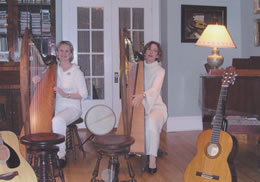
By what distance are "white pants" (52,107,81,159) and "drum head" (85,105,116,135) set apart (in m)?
0.33

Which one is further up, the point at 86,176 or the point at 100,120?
the point at 100,120

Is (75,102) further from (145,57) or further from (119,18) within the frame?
(119,18)

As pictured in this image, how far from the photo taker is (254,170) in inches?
125

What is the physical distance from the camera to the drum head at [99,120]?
3.81 meters

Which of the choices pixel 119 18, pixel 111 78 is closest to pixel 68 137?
pixel 111 78

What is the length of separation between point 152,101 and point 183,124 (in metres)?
2.04

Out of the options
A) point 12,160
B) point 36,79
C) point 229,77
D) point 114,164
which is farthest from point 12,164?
point 229,77

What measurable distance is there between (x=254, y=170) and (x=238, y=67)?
1009 mm

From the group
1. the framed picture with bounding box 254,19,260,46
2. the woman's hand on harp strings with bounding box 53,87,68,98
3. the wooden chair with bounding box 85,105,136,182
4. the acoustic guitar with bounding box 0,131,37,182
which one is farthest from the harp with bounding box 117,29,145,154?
the framed picture with bounding box 254,19,260,46

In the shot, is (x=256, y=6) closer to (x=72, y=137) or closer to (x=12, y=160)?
(x=72, y=137)

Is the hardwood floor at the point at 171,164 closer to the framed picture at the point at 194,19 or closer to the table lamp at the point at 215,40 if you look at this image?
the table lamp at the point at 215,40

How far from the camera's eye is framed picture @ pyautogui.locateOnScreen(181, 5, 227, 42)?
504 centimetres

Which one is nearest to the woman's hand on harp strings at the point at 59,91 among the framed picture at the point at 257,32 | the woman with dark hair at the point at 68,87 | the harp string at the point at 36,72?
the woman with dark hair at the point at 68,87

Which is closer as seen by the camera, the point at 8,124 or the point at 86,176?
the point at 86,176
